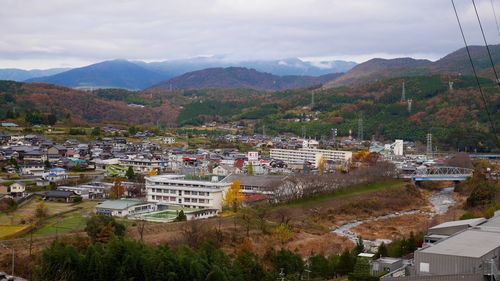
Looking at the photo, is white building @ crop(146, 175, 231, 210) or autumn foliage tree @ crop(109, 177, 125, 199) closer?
white building @ crop(146, 175, 231, 210)

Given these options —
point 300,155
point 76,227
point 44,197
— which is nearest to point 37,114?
point 300,155

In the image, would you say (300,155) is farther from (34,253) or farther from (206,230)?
(34,253)

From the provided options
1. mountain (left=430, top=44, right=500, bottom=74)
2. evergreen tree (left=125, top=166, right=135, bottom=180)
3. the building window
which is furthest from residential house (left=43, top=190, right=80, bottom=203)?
mountain (left=430, top=44, right=500, bottom=74)

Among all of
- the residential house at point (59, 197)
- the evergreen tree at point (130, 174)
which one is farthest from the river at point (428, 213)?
the evergreen tree at point (130, 174)

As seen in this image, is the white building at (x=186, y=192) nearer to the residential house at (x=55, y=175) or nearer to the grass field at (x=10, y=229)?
the residential house at (x=55, y=175)

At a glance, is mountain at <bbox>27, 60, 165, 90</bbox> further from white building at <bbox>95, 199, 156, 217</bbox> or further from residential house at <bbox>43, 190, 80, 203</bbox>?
white building at <bbox>95, 199, 156, 217</bbox>

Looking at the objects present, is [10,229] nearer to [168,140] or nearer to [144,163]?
[144,163]

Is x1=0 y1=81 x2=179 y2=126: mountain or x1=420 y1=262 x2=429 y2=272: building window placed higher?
x1=0 y1=81 x2=179 y2=126: mountain

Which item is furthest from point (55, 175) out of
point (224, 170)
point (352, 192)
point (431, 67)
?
point (431, 67)
